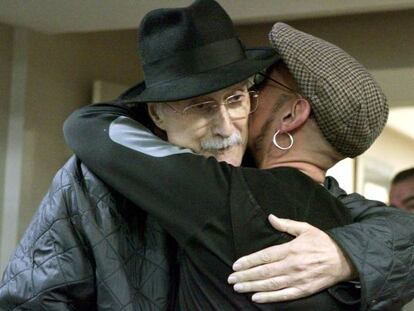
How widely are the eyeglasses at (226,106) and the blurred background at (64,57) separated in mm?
1857

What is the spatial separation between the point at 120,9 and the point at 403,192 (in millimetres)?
1402

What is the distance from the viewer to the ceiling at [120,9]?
3291mm

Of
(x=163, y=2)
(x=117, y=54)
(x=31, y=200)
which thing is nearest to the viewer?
(x=163, y=2)

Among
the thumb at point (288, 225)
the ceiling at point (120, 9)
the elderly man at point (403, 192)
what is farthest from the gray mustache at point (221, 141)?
the elderly man at point (403, 192)

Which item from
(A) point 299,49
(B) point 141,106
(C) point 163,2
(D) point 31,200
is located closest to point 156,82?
(B) point 141,106

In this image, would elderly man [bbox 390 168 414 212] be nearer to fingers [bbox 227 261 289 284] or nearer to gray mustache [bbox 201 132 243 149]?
gray mustache [bbox 201 132 243 149]

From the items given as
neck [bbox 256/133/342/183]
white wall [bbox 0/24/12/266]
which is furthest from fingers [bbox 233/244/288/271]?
white wall [bbox 0/24/12/266]

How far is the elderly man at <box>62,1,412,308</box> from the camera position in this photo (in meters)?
1.37

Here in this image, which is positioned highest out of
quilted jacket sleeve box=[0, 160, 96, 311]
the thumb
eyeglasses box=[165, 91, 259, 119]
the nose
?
eyeglasses box=[165, 91, 259, 119]

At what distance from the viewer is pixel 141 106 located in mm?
1629

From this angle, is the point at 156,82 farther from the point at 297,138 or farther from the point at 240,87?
the point at 297,138

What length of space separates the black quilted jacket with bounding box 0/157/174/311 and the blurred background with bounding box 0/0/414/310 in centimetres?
197

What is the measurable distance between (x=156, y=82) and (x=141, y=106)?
133mm

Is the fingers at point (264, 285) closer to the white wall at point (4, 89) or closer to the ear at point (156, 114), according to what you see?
the ear at point (156, 114)
